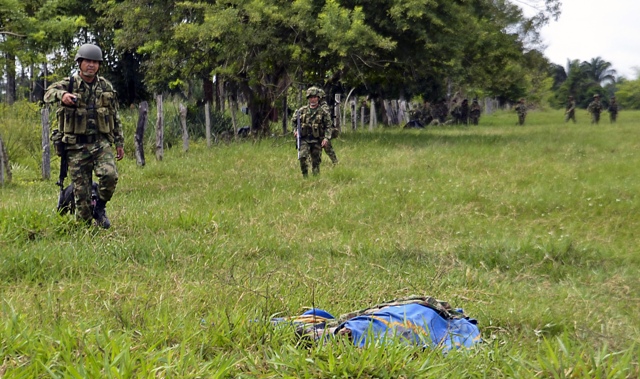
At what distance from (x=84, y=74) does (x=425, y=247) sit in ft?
13.5

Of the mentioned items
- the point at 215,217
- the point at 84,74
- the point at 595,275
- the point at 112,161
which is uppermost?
the point at 84,74

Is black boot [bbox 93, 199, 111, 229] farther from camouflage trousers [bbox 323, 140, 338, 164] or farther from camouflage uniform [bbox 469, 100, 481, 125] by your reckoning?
camouflage uniform [bbox 469, 100, 481, 125]

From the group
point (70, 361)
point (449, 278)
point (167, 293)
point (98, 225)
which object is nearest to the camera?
point (70, 361)

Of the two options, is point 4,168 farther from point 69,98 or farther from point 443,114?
point 443,114

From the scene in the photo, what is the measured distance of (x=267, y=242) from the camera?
22.9 ft

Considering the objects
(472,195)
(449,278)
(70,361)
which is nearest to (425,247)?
(449,278)

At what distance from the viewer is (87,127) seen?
279 inches

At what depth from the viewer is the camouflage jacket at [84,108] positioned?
6984 mm

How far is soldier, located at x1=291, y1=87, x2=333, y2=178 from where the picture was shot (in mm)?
11875

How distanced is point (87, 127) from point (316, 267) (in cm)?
302

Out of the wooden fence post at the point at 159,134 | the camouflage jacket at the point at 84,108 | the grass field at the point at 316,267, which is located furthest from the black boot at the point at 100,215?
the wooden fence post at the point at 159,134

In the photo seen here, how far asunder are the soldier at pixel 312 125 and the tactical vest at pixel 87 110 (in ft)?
16.6

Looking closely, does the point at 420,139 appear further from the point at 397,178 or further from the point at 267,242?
the point at 267,242

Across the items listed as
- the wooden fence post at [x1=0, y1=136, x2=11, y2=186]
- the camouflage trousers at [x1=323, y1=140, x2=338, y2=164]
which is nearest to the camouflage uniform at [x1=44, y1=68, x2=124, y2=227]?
the wooden fence post at [x1=0, y1=136, x2=11, y2=186]
